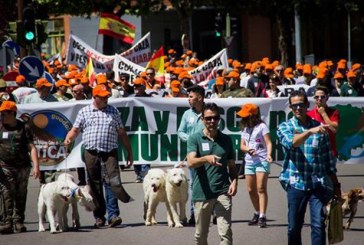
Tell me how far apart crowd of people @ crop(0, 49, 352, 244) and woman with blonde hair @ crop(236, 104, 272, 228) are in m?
0.01

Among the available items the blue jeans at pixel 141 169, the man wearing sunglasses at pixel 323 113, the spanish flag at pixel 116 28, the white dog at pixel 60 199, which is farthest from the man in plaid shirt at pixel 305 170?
the spanish flag at pixel 116 28

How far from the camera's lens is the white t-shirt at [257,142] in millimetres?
14617

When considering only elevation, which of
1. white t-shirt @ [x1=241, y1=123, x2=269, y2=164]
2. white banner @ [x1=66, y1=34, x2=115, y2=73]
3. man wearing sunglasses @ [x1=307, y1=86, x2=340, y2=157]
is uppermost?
white banner @ [x1=66, y1=34, x2=115, y2=73]

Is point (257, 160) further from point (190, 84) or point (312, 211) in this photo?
point (190, 84)

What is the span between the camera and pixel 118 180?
1479 cm

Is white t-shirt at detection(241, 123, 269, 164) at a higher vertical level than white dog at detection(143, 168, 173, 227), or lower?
higher

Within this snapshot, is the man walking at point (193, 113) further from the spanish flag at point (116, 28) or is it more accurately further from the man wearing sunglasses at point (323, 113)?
the spanish flag at point (116, 28)

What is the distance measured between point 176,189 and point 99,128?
1.25 m

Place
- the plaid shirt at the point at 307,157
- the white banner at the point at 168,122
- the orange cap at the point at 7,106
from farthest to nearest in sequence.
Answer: the white banner at the point at 168,122 → the orange cap at the point at 7,106 → the plaid shirt at the point at 307,157

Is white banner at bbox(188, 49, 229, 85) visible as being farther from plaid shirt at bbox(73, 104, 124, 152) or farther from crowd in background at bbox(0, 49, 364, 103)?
plaid shirt at bbox(73, 104, 124, 152)

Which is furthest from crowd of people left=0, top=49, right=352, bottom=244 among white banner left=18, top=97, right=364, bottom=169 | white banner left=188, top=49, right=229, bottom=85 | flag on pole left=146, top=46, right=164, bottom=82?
white banner left=188, top=49, right=229, bottom=85

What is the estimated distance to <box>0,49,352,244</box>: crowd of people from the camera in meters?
11.0

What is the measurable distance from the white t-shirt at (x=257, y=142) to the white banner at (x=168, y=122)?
2772 mm

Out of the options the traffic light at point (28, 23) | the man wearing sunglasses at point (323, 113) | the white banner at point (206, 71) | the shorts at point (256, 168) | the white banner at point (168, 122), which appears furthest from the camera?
the white banner at point (206, 71)
